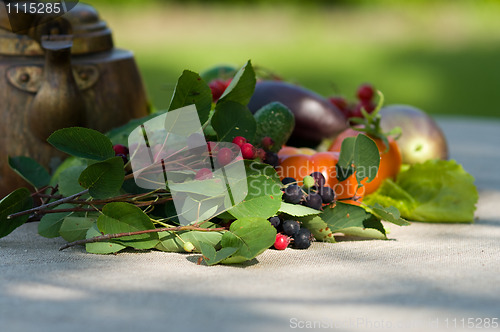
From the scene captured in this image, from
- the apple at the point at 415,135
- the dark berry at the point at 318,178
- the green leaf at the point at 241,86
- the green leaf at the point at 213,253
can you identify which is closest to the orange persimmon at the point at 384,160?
the apple at the point at 415,135

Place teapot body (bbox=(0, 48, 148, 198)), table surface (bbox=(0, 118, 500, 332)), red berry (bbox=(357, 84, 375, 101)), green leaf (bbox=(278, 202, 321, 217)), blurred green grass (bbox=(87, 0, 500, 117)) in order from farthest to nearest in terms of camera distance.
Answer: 1. blurred green grass (bbox=(87, 0, 500, 117))
2. red berry (bbox=(357, 84, 375, 101))
3. teapot body (bbox=(0, 48, 148, 198))
4. green leaf (bbox=(278, 202, 321, 217))
5. table surface (bbox=(0, 118, 500, 332))

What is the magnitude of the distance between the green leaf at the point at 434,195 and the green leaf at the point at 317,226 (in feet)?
0.80

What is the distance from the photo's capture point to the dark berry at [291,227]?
38.9 inches

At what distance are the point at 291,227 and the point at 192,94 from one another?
0.87 feet

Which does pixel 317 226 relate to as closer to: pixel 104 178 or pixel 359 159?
pixel 359 159

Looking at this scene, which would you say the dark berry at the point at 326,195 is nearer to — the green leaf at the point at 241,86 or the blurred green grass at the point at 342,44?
the green leaf at the point at 241,86

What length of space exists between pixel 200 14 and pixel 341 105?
460 cm

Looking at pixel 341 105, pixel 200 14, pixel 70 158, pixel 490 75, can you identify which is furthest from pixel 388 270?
pixel 200 14

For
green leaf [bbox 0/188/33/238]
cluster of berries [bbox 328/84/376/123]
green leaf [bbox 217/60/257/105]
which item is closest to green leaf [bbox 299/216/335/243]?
green leaf [bbox 217/60/257/105]

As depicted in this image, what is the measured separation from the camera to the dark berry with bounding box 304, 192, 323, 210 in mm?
1009

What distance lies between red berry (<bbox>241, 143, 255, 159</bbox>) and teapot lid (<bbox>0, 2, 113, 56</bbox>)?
502 millimetres

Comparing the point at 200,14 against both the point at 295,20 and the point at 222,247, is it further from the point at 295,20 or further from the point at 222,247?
the point at 222,247

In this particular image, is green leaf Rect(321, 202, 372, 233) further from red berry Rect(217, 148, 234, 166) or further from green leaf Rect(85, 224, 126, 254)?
green leaf Rect(85, 224, 126, 254)

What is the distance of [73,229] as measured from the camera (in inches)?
38.9
